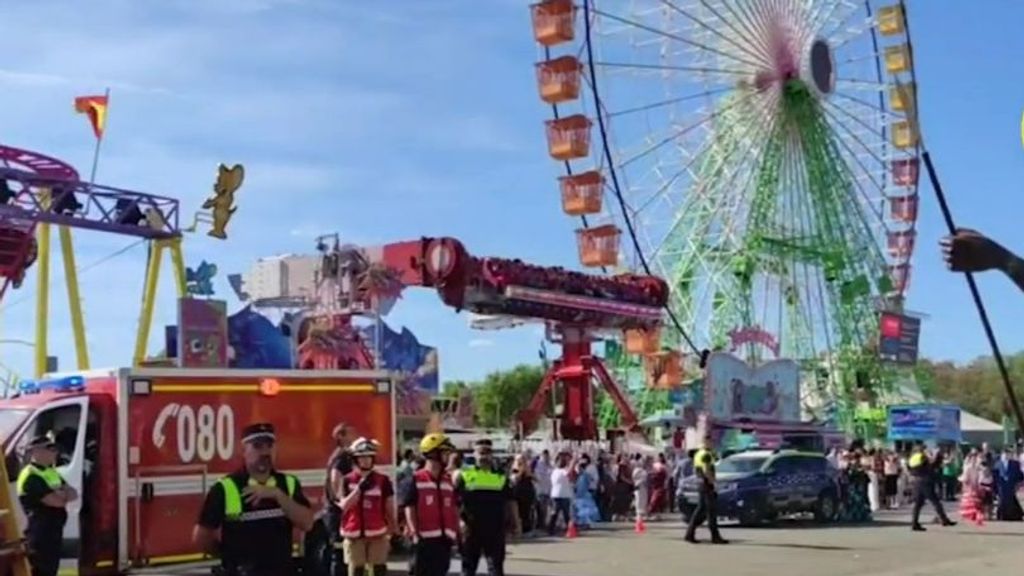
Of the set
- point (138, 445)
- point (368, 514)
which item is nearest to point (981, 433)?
point (138, 445)

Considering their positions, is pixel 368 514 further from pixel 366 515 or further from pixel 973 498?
pixel 973 498

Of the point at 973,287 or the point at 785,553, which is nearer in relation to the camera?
the point at 973,287

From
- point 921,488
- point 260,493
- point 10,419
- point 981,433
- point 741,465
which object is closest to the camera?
point 260,493

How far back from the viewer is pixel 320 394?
16828 mm

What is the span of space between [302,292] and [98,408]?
20.6 metres

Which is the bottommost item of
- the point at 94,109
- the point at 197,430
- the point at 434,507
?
the point at 434,507

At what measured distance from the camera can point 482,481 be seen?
42.5ft

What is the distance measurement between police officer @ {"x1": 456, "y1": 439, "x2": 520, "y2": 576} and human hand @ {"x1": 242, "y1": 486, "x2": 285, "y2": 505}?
18.8ft

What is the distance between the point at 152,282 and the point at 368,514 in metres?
21.8

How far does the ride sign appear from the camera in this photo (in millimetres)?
15227

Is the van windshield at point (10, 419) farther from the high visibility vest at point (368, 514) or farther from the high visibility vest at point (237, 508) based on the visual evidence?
the high visibility vest at point (237, 508)

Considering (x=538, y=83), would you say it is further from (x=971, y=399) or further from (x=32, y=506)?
(x=971, y=399)

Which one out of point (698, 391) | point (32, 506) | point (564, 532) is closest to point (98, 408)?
point (32, 506)

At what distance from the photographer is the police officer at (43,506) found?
12.5m
